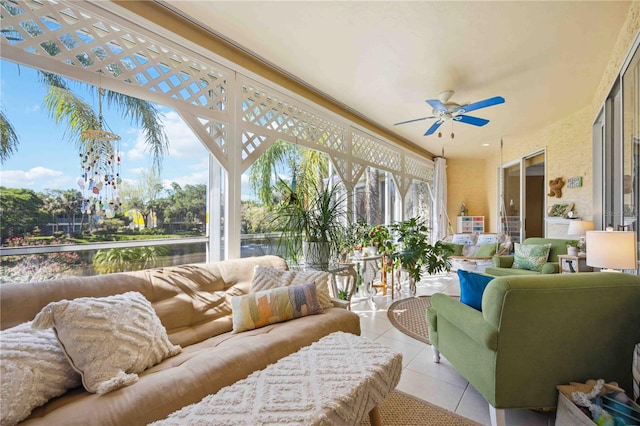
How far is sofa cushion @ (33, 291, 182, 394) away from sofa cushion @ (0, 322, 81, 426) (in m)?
0.07

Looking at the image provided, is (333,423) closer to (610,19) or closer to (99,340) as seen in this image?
(99,340)

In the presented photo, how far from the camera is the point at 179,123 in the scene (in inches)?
100

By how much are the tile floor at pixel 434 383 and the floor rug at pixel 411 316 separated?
0.10 metres

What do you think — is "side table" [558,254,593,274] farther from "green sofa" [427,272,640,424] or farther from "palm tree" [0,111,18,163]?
"palm tree" [0,111,18,163]

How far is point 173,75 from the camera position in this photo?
7.62 feet

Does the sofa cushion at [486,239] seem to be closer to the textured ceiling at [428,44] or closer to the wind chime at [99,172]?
the textured ceiling at [428,44]

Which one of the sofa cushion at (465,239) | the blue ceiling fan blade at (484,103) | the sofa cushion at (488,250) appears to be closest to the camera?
the blue ceiling fan blade at (484,103)

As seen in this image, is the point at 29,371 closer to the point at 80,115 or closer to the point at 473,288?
the point at 80,115

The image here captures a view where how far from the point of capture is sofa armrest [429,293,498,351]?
60.1 inches

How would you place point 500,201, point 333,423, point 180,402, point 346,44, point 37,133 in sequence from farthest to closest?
point 500,201
point 346,44
point 37,133
point 180,402
point 333,423

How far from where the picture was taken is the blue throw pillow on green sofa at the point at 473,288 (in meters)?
1.90

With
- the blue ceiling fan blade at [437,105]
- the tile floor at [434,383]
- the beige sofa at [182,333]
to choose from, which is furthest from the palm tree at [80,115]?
the blue ceiling fan blade at [437,105]

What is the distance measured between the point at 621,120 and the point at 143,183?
438 centimetres

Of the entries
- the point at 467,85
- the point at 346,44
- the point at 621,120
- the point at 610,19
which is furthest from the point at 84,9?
the point at 621,120
